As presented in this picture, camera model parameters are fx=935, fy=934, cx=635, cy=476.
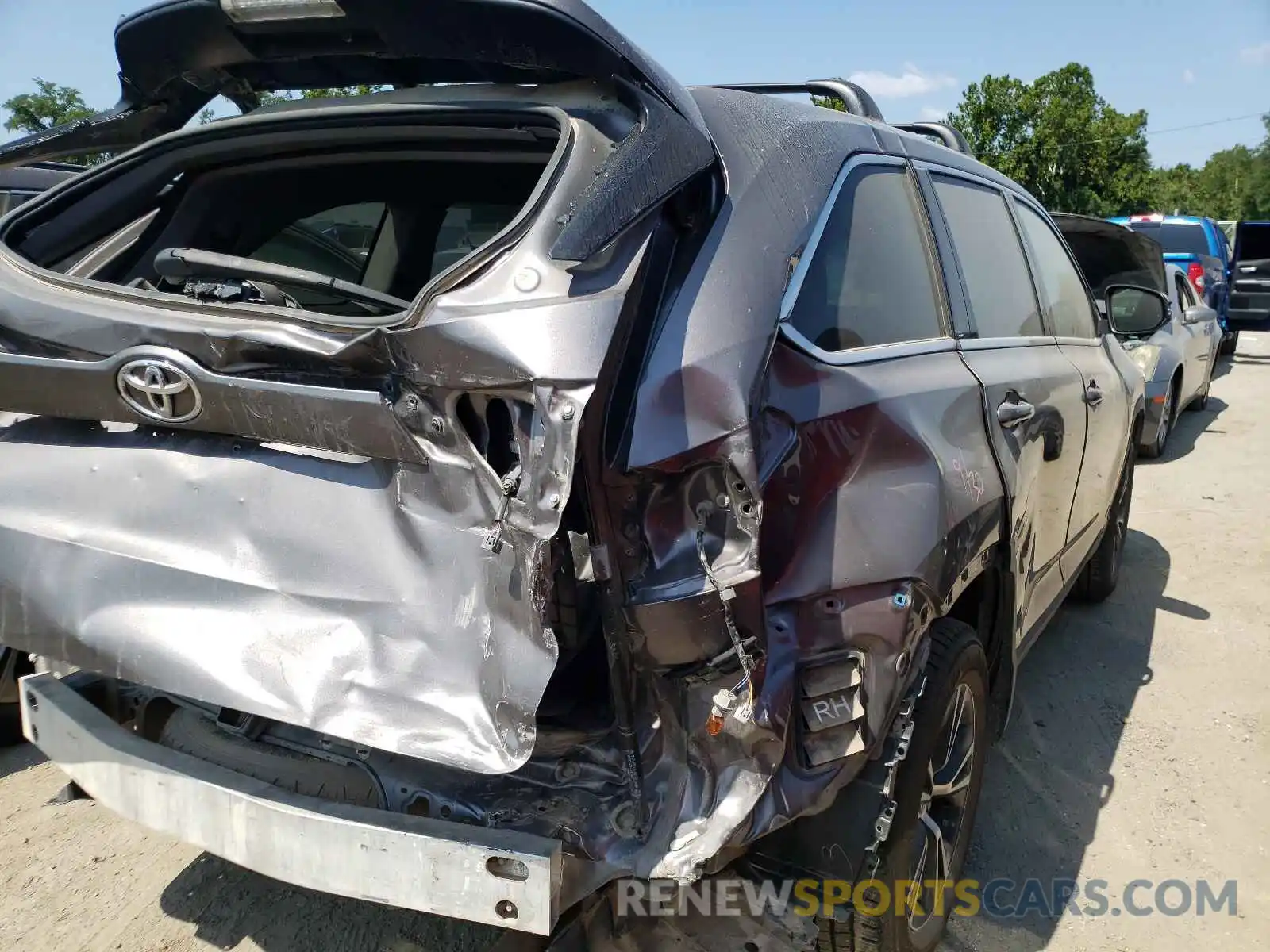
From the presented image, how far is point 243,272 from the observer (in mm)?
2188

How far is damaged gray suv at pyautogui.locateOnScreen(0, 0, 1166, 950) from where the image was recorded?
5.42ft

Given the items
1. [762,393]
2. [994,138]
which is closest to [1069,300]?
[762,393]

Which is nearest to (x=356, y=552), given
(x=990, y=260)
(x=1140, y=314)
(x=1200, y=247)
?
(x=990, y=260)

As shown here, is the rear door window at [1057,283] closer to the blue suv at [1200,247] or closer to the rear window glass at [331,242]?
the rear window glass at [331,242]

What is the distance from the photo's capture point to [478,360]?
1637 millimetres

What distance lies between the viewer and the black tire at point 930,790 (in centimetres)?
208

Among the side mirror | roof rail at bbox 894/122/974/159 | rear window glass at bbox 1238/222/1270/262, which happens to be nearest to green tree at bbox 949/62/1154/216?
rear window glass at bbox 1238/222/1270/262

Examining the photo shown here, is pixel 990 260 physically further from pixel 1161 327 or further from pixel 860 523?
pixel 1161 327

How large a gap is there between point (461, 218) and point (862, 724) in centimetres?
208

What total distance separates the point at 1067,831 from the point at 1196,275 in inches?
→ 389

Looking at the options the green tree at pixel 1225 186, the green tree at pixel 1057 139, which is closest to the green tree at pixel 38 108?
the green tree at pixel 1057 139

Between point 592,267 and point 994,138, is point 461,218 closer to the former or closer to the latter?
point 592,267

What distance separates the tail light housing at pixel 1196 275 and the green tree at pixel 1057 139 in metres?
22.1

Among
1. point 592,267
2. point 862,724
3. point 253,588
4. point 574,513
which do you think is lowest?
point 862,724
